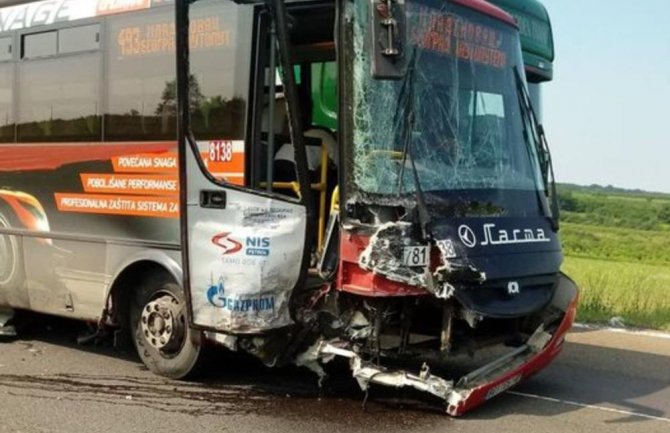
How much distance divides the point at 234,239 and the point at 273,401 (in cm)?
134

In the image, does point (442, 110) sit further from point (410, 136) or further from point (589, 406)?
point (589, 406)

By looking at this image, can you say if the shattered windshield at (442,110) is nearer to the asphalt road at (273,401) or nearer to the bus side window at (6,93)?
the asphalt road at (273,401)

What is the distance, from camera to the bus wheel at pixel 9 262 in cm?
848

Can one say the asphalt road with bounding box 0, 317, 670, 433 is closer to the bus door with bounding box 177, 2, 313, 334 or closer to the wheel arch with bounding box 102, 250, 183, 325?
the wheel arch with bounding box 102, 250, 183, 325

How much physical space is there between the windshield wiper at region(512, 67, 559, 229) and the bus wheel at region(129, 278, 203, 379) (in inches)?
120

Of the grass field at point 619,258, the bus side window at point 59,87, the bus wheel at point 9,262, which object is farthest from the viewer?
the grass field at point 619,258

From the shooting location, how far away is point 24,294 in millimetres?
8398

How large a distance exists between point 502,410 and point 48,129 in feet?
15.7

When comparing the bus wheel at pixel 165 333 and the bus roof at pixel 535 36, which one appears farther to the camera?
the bus roof at pixel 535 36

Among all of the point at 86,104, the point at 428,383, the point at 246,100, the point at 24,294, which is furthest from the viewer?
the point at 24,294

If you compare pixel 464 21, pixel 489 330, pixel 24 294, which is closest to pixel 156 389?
pixel 24 294

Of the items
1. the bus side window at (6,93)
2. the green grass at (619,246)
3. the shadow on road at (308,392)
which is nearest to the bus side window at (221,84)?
the shadow on road at (308,392)

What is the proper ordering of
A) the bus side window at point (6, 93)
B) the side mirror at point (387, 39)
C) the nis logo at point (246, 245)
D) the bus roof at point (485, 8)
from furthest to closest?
the bus side window at point (6, 93) → the bus roof at point (485, 8) → the nis logo at point (246, 245) → the side mirror at point (387, 39)

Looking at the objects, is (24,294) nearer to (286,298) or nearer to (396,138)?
(286,298)
